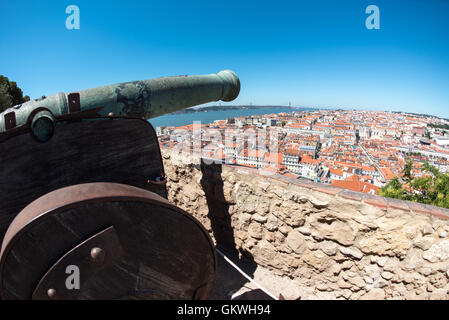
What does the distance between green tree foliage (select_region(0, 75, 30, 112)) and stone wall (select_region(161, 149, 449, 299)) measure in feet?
20.9

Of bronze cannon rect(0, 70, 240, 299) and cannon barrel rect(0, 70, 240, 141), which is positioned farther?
cannon barrel rect(0, 70, 240, 141)

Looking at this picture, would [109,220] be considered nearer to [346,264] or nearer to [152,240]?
[152,240]

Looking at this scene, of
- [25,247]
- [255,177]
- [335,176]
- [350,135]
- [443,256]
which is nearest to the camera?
[25,247]

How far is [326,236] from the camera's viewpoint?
81.2 inches

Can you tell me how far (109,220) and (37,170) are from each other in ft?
2.42

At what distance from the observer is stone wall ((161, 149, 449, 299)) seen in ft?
5.62

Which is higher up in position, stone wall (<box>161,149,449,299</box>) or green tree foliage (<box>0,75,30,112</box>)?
green tree foliage (<box>0,75,30,112</box>)

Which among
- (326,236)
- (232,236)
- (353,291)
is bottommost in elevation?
(353,291)

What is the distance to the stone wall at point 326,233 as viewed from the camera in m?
1.71

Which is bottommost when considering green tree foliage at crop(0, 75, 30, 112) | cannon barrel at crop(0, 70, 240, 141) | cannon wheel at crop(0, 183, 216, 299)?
cannon wheel at crop(0, 183, 216, 299)

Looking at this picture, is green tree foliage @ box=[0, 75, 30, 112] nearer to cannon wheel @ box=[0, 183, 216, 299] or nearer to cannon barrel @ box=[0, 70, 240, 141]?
cannon barrel @ box=[0, 70, 240, 141]

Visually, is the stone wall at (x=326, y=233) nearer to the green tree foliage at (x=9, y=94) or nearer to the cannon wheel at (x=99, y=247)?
the cannon wheel at (x=99, y=247)

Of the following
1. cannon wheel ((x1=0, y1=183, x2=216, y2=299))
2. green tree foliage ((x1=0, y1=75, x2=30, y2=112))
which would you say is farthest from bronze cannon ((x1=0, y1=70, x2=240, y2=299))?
green tree foliage ((x1=0, y1=75, x2=30, y2=112))

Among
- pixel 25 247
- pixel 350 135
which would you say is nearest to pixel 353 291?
pixel 25 247
